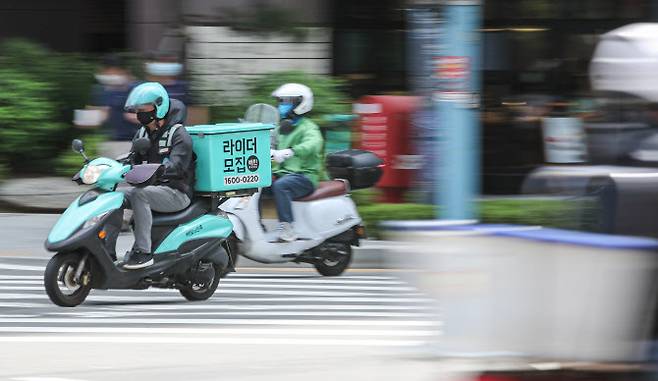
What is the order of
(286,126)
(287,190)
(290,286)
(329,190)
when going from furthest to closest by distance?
(329,190) < (287,190) < (286,126) < (290,286)

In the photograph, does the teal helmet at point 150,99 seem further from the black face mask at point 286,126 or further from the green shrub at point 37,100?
the green shrub at point 37,100

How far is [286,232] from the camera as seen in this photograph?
453 inches

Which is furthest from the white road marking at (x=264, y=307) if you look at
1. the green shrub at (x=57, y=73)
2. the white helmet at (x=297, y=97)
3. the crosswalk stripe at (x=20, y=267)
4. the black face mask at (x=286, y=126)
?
the green shrub at (x=57, y=73)

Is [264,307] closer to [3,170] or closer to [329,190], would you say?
[329,190]

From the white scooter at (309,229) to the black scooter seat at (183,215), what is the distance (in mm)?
1077

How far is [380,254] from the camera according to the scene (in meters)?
12.7

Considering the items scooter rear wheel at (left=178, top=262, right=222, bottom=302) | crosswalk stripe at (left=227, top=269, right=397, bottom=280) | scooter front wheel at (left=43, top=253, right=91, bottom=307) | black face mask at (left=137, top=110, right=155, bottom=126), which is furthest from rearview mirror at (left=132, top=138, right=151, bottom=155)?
crosswalk stripe at (left=227, top=269, right=397, bottom=280)

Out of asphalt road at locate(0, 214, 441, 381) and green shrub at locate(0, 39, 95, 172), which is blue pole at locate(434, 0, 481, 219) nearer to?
→ asphalt road at locate(0, 214, 441, 381)

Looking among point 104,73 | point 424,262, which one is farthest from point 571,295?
point 104,73

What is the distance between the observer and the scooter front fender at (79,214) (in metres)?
9.18

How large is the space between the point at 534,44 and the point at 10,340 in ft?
36.2

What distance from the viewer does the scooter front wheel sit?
363 inches

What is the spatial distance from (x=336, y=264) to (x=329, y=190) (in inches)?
24.4

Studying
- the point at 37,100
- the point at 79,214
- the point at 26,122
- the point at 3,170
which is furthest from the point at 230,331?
the point at 37,100
